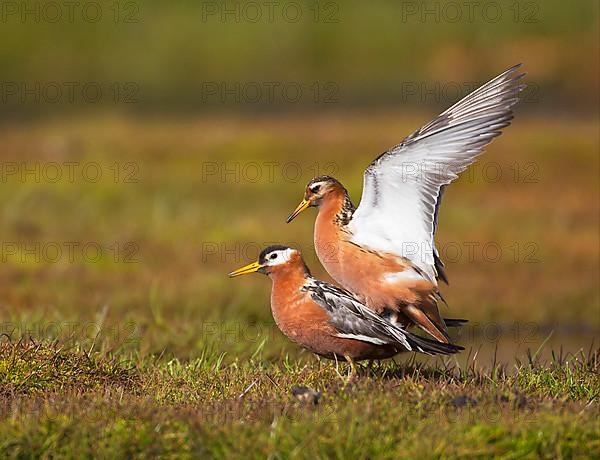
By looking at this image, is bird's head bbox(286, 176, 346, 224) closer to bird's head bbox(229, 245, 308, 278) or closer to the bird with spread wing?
the bird with spread wing

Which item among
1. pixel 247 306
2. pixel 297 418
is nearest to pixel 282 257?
pixel 297 418

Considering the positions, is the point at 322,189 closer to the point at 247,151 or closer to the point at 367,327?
the point at 367,327

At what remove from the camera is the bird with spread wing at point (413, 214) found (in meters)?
7.34

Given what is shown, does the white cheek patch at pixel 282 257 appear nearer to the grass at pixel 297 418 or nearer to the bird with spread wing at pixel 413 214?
the bird with spread wing at pixel 413 214

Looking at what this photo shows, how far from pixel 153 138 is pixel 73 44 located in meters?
7.92

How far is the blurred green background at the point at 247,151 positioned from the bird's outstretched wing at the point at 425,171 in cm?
163

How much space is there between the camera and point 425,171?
289 inches

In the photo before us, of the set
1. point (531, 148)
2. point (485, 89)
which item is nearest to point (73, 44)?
point (531, 148)

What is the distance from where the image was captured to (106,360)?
710 cm

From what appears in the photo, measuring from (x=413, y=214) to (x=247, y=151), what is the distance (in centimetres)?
969

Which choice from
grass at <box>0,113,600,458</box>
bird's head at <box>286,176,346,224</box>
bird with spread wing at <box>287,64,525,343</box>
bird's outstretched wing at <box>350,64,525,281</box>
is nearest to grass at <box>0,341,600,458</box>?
grass at <box>0,113,600,458</box>

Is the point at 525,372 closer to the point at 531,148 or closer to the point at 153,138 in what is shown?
the point at 531,148

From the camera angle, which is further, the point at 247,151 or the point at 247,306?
the point at 247,151

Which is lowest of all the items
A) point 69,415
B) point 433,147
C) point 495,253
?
point 495,253
